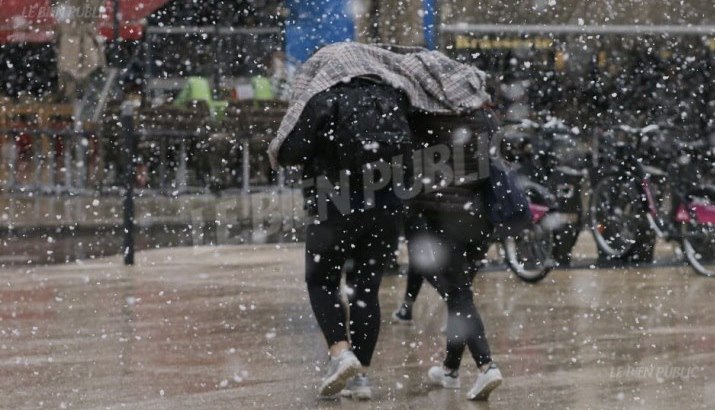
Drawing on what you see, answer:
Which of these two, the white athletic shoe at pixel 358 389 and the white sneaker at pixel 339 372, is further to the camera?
the white athletic shoe at pixel 358 389

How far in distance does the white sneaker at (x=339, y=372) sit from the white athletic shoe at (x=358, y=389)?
0.26ft

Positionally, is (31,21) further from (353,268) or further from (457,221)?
(457,221)

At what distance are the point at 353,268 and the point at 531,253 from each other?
500cm

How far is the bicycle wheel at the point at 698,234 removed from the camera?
12984mm

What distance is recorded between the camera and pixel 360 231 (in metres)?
7.50

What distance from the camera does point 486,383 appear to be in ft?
24.5

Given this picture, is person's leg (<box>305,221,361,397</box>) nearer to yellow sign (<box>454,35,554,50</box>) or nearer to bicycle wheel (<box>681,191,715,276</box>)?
bicycle wheel (<box>681,191,715,276</box>)

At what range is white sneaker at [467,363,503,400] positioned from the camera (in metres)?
7.45

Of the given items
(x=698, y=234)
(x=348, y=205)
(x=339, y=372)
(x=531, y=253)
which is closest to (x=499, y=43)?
(x=698, y=234)

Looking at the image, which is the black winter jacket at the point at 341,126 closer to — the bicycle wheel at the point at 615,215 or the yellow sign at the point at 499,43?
the bicycle wheel at the point at 615,215

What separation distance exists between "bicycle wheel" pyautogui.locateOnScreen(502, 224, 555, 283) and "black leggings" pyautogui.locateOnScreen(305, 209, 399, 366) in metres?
4.77

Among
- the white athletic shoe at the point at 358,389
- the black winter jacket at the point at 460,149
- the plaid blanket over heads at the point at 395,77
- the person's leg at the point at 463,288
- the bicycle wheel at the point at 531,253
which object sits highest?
the plaid blanket over heads at the point at 395,77

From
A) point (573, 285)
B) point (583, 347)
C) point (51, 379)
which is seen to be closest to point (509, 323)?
point (583, 347)

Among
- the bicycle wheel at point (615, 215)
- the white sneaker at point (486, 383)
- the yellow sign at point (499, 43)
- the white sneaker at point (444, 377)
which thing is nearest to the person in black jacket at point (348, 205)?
the white sneaker at point (444, 377)
